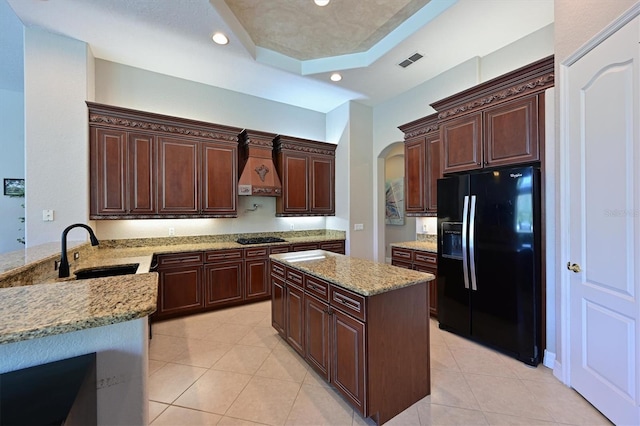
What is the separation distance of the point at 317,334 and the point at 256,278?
2.15 meters

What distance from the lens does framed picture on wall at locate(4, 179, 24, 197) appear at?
464cm

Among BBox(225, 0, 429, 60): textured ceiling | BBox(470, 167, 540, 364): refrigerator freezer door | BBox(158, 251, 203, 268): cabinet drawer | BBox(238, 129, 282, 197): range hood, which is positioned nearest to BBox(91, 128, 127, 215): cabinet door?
BBox(158, 251, 203, 268): cabinet drawer

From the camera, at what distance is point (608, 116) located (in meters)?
1.83

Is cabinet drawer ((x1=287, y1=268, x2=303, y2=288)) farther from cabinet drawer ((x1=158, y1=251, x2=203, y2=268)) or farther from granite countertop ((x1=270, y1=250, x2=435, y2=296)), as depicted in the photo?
cabinet drawer ((x1=158, y1=251, x2=203, y2=268))

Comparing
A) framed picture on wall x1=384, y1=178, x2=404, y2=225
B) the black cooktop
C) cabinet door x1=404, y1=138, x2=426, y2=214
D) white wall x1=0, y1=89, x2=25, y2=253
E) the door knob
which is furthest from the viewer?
framed picture on wall x1=384, y1=178, x2=404, y2=225

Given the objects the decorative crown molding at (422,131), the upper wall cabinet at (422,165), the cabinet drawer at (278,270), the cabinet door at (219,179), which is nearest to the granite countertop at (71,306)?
the cabinet drawer at (278,270)

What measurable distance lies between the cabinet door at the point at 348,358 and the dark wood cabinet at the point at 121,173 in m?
3.08

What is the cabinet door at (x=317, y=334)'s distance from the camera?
83.1 inches

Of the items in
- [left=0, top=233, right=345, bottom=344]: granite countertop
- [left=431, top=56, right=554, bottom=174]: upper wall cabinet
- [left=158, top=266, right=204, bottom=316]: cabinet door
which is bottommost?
[left=158, top=266, right=204, bottom=316]: cabinet door

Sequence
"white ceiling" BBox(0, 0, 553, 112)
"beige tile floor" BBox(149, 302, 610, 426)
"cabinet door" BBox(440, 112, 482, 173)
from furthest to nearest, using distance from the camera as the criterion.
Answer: "cabinet door" BBox(440, 112, 482, 173) < "white ceiling" BBox(0, 0, 553, 112) < "beige tile floor" BBox(149, 302, 610, 426)

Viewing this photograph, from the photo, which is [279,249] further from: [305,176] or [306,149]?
[306,149]

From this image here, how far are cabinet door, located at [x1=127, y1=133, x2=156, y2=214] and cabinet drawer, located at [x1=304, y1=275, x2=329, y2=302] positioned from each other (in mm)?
2614

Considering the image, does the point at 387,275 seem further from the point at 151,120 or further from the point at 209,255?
the point at 151,120

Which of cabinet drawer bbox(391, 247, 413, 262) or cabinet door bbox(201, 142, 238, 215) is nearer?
cabinet drawer bbox(391, 247, 413, 262)
